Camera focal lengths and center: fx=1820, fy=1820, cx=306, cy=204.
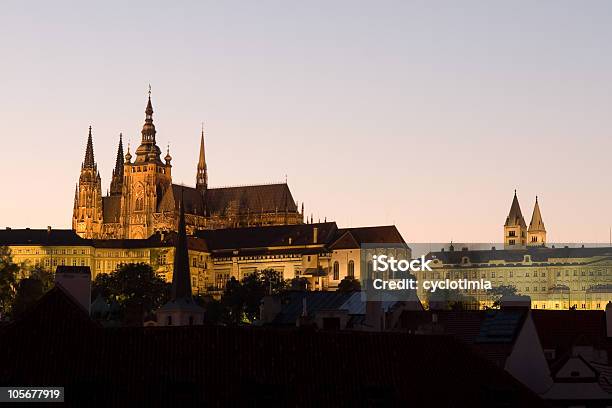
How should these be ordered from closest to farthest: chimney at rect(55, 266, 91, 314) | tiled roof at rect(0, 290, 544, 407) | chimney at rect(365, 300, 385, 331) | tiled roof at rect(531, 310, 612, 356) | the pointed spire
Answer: tiled roof at rect(0, 290, 544, 407), chimney at rect(55, 266, 91, 314), tiled roof at rect(531, 310, 612, 356), chimney at rect(365, 300, 385, 331), the pointed spire

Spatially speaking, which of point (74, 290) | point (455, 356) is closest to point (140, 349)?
point (455, 356)

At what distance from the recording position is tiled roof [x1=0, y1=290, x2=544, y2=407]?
3772cm

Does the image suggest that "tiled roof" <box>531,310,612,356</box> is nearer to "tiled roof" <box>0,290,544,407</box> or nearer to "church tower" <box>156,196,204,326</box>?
"church tower" <box>156,196,204,326</box>

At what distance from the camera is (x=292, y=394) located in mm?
38312

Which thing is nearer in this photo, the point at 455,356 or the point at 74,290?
the point at 455,356

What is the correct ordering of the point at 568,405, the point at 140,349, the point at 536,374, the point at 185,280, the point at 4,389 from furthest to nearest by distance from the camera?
the point at 185,280, the point at 536,374, the point at 568,405, the point at 140,349, the point at 4,389

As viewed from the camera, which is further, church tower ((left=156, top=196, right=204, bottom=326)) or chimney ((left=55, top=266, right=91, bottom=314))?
church tower ((left=156, top=196, right=204, bottom=326))

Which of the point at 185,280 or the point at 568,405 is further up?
the point at 185,280

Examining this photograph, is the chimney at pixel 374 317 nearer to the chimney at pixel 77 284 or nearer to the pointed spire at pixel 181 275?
the chimney at pixel 77 284

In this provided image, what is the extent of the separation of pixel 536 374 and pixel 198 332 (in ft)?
43.4

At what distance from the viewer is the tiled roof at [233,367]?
37719mm

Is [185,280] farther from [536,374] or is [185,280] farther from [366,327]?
[536,374]

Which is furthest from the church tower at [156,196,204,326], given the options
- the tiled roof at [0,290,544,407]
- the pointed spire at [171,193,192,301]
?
the tiled roof at [0,290,544,407]

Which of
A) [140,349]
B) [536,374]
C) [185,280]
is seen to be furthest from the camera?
[185,280]
